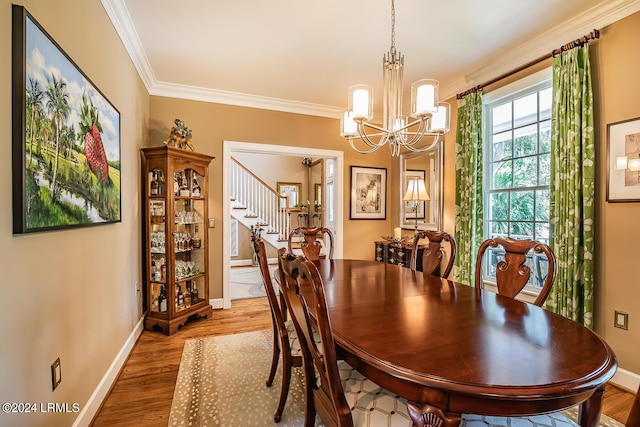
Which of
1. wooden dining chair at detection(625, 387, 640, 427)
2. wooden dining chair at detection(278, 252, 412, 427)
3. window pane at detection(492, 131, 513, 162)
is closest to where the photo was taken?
wooden dining chair at detection(625, 387, 640, 427)

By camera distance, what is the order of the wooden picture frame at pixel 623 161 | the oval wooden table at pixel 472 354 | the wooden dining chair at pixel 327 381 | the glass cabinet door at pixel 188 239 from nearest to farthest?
1. the oval wooden table at pixel 472 354
2. the wooden dining chair at pixel 327 381
3. the wooden picture frame at pixel 623 161
4. the glass cabinet door at pixel 188 239

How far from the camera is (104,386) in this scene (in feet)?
6.61

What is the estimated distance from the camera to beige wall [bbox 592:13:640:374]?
2088 mm

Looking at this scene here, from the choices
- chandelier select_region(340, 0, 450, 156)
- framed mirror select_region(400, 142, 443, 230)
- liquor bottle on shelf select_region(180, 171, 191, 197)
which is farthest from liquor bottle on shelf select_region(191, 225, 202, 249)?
framed mirror select_region(400, 142, 443, 230)

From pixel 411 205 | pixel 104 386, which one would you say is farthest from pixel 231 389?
pixel 411 205

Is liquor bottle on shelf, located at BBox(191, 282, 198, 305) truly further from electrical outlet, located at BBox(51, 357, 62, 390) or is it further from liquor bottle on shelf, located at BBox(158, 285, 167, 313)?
electrical outlet, located at BBox(51, 357, 62, 390)

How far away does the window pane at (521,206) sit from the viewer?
9.30 feet

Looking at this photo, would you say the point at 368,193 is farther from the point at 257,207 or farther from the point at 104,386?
the point at 104,386

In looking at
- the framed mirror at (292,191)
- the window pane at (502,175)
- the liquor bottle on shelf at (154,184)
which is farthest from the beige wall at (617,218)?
the framed mirror at (292,191)

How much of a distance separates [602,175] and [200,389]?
3318 millimetres

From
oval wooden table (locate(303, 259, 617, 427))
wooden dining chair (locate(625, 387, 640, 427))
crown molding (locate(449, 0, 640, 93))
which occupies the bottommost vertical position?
oval wooden table (locate(303, 259, 617, 427))

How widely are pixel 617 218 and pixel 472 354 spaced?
207 centimetres

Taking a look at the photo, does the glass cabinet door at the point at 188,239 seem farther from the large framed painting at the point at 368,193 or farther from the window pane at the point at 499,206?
the window pane at the point at 499,206

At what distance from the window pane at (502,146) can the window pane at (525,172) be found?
13 cm
